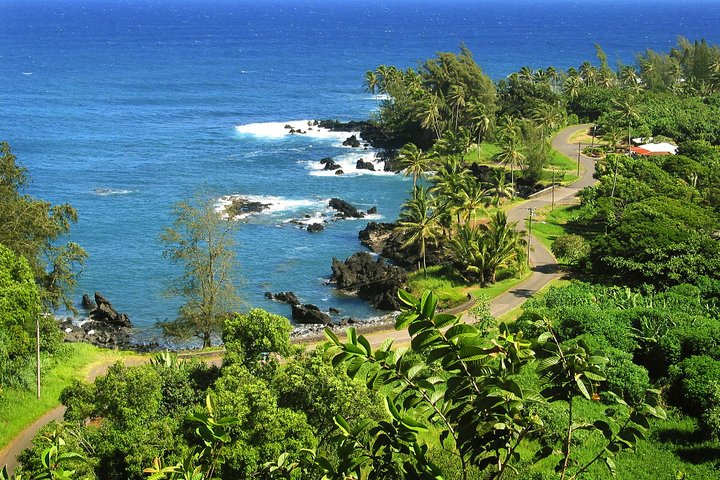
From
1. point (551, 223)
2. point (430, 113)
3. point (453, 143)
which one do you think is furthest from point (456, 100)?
point (551, 223)

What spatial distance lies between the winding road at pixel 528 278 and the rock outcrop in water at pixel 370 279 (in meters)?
10.00

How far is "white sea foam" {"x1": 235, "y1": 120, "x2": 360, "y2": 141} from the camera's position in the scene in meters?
118

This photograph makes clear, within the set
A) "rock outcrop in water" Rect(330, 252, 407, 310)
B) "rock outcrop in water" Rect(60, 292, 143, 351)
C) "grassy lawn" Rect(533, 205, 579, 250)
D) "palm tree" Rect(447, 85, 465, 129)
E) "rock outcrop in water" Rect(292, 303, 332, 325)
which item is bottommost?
"rock outcrop in water" Rect(60, 292, 143, 351)

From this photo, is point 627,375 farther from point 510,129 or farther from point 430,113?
point 430,113

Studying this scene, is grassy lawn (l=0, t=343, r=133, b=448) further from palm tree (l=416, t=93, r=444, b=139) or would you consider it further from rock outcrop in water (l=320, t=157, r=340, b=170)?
palm tree (l=416, t=93, r=444, b=139)

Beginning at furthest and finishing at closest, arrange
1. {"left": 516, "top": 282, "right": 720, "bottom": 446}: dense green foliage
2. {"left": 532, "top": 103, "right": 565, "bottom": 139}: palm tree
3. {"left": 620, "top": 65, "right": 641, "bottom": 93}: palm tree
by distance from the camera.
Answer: {"left": 620, "top": 65, "right": 641, "bottom": 93}: palm tree, {"left": 532, "top": 103, "right": 565, "bottom": 139}: palm tree, {"left": 516, "top": 282, "right": 720, "bottom": 446}: dense green foliage

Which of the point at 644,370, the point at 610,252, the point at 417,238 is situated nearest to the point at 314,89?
the point at 417,238

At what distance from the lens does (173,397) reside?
28.6m

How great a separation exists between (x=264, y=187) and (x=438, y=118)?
2958 centimetres

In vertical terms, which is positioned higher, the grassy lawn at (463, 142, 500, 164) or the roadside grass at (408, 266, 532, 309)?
the grassy lawn at (463, 142, 500, 164)

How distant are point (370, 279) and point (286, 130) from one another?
198 feet

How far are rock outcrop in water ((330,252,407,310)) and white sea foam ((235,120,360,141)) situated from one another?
52.1 metres

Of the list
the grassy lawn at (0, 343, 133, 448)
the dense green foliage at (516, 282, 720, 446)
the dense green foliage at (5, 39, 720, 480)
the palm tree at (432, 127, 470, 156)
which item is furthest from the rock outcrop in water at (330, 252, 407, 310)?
the palm tree at (432, 127, 470, 156)

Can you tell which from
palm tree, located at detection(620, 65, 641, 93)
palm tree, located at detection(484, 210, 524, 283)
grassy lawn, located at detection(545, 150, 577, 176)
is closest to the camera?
palm tree, located at detection(484, 210, 524, 283)
